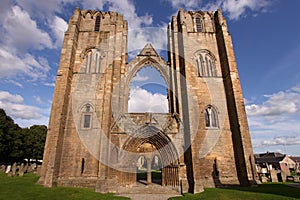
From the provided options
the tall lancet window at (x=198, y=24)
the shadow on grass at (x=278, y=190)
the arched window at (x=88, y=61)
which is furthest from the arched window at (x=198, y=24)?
the shadow on grass at (x=278, y=190)

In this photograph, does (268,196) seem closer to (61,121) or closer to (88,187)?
(88,187)

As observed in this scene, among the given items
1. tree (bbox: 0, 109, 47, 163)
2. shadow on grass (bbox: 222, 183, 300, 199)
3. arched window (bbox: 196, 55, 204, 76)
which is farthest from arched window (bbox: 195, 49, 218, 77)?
tree (bbox: 0, 109, 47, 163)

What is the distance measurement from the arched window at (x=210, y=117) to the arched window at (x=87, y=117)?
10.7 metres

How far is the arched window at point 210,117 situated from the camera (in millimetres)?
17000

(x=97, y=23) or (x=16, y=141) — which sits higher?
(x=97, y=23)

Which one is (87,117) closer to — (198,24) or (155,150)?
(155,150)

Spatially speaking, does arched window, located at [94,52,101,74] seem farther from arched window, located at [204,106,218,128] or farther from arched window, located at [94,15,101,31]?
arched window, located at [204,106,218,128]

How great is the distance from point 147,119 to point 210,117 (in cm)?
596

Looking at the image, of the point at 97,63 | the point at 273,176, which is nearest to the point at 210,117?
the point at 273,176

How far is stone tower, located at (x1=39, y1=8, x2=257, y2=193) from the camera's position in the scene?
14.7 metres

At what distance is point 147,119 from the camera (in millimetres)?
16016

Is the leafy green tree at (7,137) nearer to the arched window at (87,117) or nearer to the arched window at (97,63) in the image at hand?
the arched window at (87,117)

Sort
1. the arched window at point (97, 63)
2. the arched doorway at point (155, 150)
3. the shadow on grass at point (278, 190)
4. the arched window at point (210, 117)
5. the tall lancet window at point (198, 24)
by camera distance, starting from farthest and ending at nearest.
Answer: the tall lancet window at point (198, 24), the arched window at point (97, 63), the arched window at point (210, 117), the arched doorway at point (155, 150), the shadow on grass at point (278, 190)

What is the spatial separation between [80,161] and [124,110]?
18.9ft
